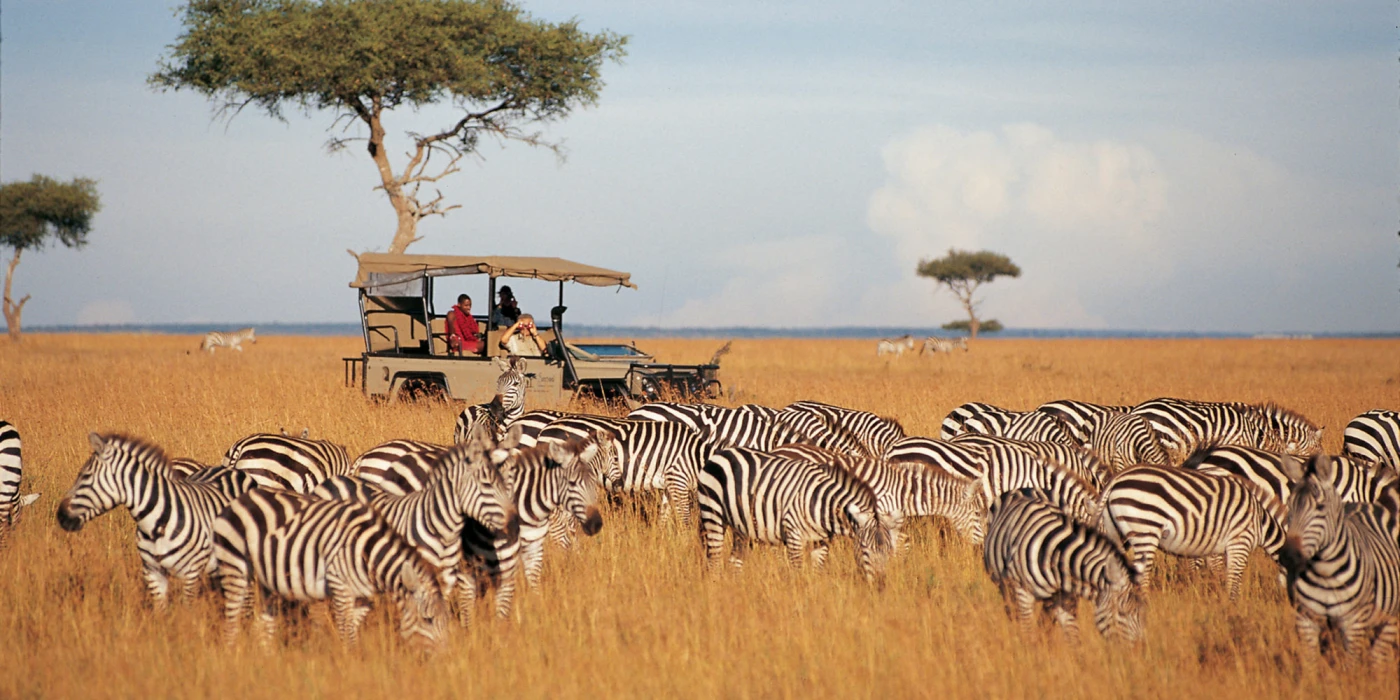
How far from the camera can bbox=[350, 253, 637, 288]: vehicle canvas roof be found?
53.7 feet

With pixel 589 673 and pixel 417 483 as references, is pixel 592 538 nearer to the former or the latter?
pixel 417 483

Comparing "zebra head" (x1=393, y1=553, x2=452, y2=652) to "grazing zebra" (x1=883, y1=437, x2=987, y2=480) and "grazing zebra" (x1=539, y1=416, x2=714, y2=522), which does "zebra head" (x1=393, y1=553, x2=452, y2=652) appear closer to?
"grazing zebra" (x1=539, y1=416, x2=714, y2=522)

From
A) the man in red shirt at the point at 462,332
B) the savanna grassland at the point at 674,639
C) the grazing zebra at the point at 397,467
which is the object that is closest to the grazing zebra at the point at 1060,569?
the savanna grassland at the point at 674,639

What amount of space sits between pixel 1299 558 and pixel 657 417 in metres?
6.96

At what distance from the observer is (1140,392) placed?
2506cm

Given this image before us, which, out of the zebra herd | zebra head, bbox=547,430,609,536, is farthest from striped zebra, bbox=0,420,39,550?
zebra head, bbox=547,430,609,536

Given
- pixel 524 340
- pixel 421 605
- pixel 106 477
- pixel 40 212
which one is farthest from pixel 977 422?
pixel 40 212

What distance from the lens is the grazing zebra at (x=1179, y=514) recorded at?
24.4 ft

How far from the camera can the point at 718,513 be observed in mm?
8367

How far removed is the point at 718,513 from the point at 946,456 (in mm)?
2279

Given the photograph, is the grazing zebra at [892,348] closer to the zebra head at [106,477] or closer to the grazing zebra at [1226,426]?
the grazing zebra at [1226,426]

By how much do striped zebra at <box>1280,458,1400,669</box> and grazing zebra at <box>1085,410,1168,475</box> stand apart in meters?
4.69

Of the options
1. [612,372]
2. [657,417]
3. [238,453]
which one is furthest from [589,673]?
[612,372]

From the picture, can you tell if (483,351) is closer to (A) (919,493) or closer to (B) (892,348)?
(A) (919,493)
